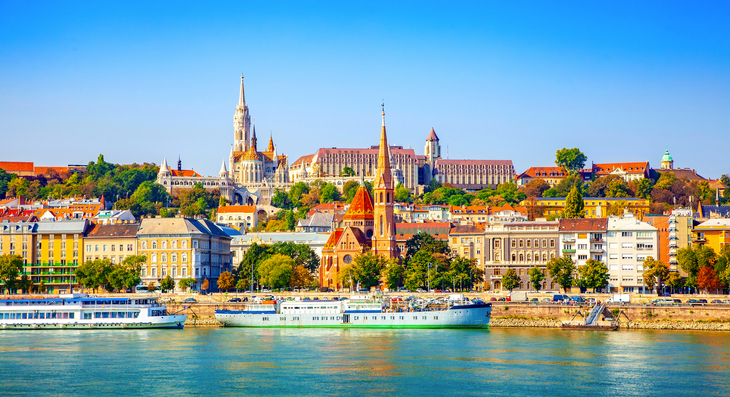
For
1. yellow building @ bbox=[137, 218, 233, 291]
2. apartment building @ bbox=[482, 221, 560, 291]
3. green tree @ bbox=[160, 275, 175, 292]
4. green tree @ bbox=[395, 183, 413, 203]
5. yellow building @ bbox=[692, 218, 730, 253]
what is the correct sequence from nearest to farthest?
green tree @ bbox=[160, 275, 175, 292] → yellow building @ bbox=[692, 218, 730, 253] → yellow building @ bbox=[137, 218, 233, 291] → apartment building @ bbox=[482, 221, 560, 291] → green tree @ bbox=[395, 183, 413, 203]

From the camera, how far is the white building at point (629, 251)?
329ft

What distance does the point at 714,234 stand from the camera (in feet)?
336

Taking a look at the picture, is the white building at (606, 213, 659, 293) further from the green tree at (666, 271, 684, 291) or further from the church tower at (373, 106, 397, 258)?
the church tower at (373, 106, 397, 258)

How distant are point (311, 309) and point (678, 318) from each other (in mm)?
26178

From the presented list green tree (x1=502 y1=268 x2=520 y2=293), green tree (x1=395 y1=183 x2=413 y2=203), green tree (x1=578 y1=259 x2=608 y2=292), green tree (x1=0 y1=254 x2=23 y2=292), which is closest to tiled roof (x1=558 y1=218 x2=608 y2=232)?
green tree (x1=502 y1=268 x2=520 y2=293)

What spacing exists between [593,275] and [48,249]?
5251 centimetres

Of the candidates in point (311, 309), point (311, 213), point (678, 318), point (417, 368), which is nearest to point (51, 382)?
point (417, 368)

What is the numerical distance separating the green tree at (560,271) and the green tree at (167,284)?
33944 mm

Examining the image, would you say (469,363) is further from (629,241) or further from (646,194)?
(646,194)

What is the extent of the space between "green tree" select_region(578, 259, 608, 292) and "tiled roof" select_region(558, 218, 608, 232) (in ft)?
35.1

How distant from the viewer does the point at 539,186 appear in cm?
19675

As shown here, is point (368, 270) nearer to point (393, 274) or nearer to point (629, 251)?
point (393, 274)

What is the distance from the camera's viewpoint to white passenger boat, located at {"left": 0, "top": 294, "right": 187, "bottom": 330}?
79.7m

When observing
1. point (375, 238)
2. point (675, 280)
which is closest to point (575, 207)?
point (375, 238)
